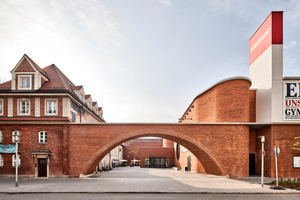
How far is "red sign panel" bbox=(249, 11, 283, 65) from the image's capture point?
22.5 meters

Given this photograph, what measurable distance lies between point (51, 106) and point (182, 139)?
14.8 metres

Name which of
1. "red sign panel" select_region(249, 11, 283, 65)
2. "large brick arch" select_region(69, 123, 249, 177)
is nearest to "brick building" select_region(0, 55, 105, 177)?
"large brick arch" select_region(69, 123, 249, 177)

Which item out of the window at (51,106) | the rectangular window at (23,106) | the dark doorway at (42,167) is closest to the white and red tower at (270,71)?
the window at (51,106)

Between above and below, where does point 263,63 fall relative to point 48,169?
above

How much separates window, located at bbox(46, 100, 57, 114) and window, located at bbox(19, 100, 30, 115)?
211cm

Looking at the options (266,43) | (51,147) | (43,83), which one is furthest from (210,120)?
(43,83)

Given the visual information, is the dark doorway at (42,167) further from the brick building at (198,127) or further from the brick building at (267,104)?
the brick building at (267,104)

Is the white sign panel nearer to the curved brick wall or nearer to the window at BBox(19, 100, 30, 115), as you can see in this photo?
the curved brick wall

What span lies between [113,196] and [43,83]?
17.3m

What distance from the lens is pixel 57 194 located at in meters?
13.9

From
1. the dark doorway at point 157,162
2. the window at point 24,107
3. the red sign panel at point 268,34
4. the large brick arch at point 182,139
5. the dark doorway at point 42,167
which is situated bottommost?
the dark doorway at point 157,162

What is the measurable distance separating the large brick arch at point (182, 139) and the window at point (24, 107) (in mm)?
5363

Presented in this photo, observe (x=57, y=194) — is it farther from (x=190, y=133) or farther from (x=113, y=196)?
(x=190, y=133)

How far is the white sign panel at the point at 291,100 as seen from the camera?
859 inches
